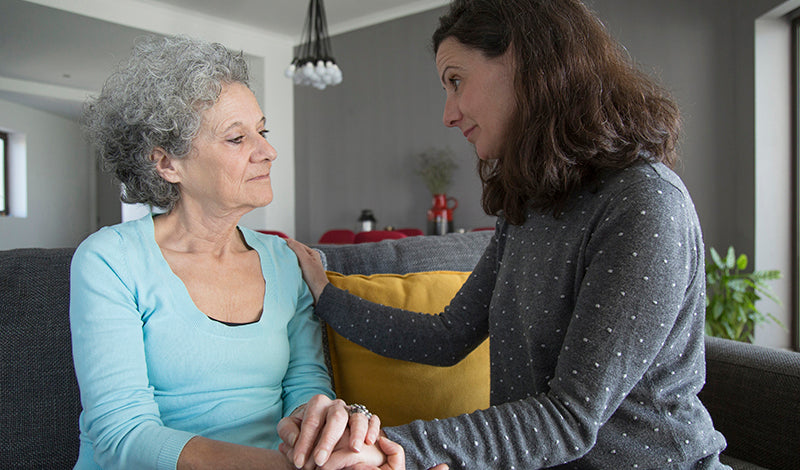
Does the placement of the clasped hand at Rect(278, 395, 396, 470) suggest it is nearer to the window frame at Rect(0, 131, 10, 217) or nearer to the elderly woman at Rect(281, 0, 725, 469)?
the elderly woman at Rect(281, 0, 725, 469)

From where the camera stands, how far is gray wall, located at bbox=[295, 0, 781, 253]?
4.28m

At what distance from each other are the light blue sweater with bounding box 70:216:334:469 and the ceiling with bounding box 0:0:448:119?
5575 mm

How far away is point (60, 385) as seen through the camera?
3.79ft

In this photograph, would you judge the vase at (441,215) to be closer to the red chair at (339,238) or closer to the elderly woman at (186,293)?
the red chair at (339,238)

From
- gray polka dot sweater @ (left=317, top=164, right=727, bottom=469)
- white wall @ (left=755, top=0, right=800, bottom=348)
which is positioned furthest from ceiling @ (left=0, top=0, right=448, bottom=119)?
gray polka dot sweater @ (left=317, top=164, right=727, bottom=469)

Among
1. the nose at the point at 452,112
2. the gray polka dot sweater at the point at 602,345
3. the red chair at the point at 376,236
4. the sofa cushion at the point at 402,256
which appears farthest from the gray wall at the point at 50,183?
the gray polka dot sweater at the point at 602,345

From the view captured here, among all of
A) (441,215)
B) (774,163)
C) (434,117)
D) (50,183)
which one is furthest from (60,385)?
(50,183)

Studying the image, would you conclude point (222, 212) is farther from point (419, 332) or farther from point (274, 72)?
point (274, 72)

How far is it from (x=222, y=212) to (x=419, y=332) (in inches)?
20.8

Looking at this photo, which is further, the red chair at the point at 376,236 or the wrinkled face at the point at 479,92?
the red chair at the point at 376,236

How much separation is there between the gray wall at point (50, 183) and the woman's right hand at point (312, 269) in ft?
28.3

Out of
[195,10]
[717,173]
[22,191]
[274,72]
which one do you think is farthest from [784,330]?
[22,191]

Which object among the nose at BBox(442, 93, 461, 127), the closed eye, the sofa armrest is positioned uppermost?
the closed eye

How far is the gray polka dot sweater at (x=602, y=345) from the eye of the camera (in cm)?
81
